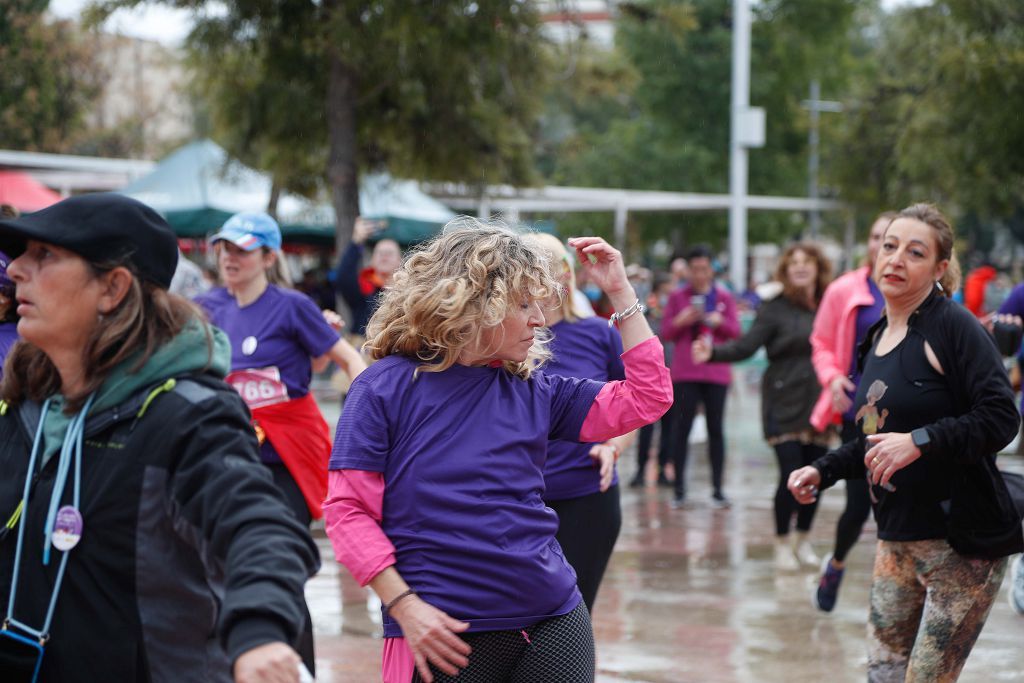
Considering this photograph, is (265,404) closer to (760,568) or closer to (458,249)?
(458,249)

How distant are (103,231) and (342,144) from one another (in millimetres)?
11351

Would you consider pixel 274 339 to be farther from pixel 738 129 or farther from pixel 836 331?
pixel 738 129

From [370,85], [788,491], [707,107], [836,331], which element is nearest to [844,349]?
[836,331]

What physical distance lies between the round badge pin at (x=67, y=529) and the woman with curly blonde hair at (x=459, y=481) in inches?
30.8

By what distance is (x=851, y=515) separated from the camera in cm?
670

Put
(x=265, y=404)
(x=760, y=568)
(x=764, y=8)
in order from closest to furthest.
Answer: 1. (x=265, y=404)
2. (x=760, y=568)
3. (x=764, y=8)

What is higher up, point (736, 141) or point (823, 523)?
point (736, 141)

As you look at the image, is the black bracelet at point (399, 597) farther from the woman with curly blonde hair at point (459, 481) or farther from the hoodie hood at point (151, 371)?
the hoodie hood at point (151, 371)

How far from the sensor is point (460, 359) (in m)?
3.21

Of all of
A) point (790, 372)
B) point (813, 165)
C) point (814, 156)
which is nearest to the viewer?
point (790, 372)

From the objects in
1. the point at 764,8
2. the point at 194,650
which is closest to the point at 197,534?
the point at 194,650

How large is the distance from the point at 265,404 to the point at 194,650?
3.13m

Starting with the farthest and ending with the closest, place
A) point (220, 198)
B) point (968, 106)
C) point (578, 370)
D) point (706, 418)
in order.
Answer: point (220, 198) < point (968, 106) < point (706, 418) < point (578, 370)

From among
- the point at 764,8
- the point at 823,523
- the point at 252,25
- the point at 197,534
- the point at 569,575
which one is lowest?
the point at 823,523
